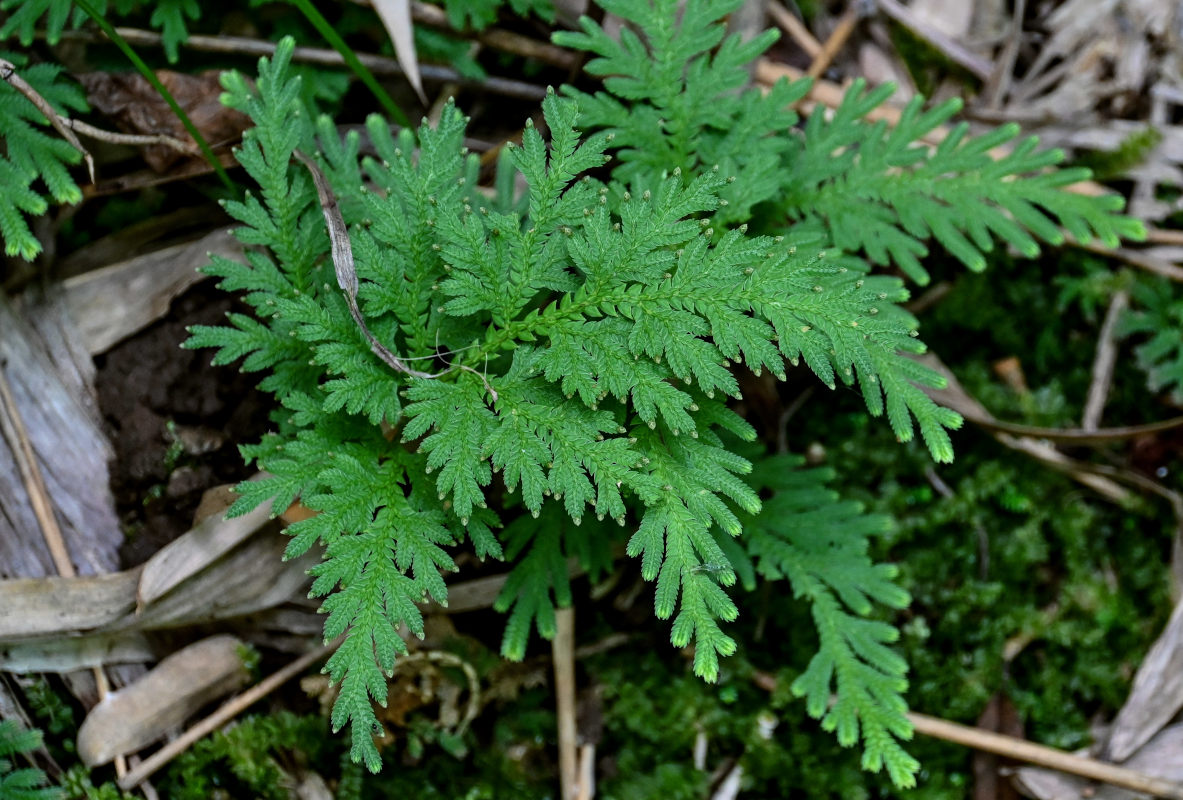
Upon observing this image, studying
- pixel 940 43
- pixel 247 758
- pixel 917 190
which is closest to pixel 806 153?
pixel 917 190

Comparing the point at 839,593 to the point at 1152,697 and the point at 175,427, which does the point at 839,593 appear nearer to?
the point at 1152,697

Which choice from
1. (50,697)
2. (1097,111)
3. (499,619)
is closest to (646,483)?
(499,619)

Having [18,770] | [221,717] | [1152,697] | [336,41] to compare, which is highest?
[336,41]

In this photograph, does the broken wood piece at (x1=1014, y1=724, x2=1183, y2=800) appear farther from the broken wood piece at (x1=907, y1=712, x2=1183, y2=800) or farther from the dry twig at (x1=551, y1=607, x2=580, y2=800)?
the dry twig at (x1=551, y1=607, x2=580, y2=800)

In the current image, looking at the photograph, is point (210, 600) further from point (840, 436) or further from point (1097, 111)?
point (1097, 111)

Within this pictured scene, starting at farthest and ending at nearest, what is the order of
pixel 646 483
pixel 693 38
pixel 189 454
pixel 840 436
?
pixel 840 436, pixel 189 454, pixel 693 38, pixel 646 483

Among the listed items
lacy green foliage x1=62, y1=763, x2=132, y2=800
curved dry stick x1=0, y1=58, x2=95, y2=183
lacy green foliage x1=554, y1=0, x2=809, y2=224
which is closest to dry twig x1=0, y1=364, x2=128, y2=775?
lacy green foliage x1=62, y1=763, x2=132, y2=800
